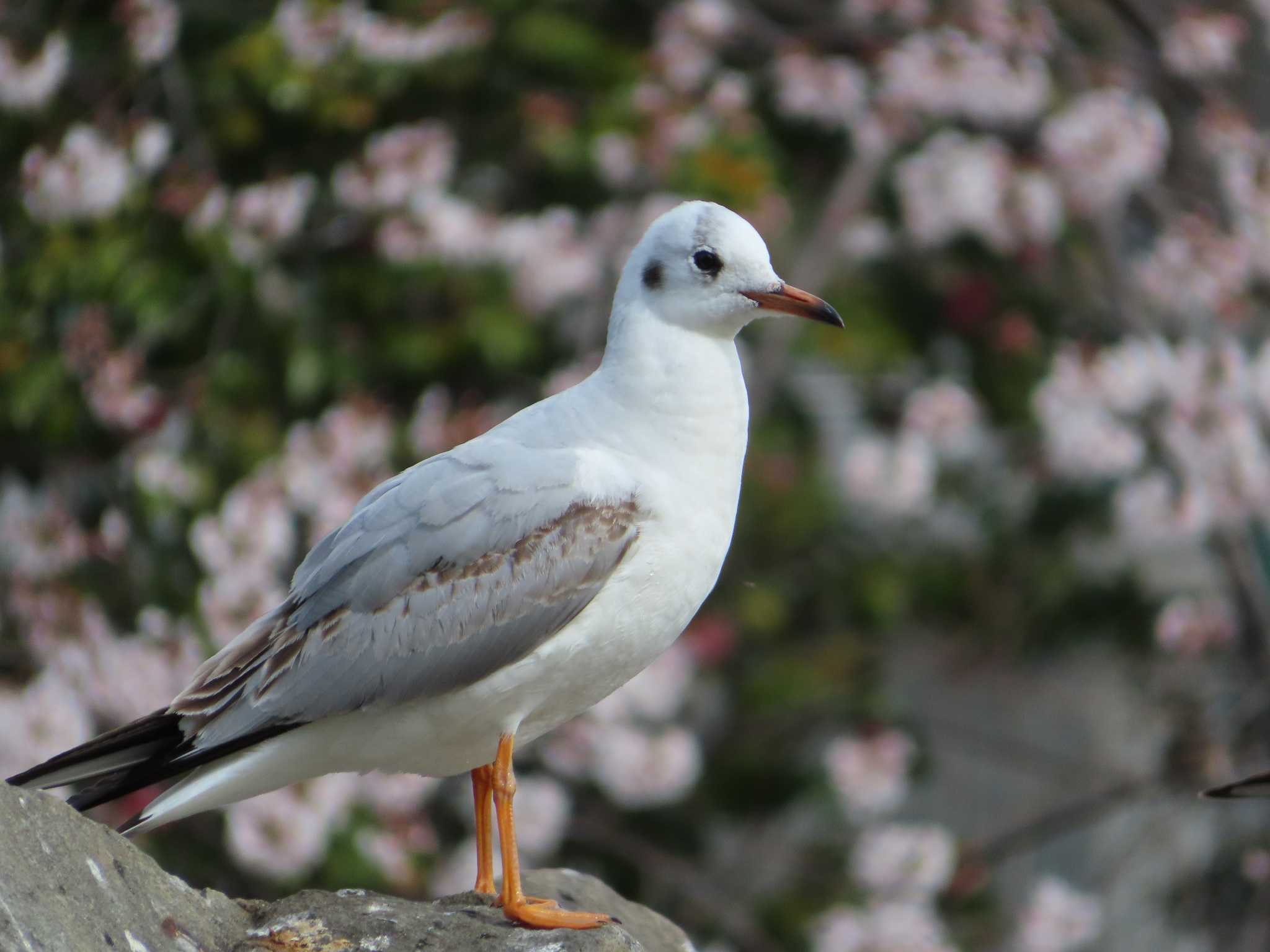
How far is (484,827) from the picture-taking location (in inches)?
122

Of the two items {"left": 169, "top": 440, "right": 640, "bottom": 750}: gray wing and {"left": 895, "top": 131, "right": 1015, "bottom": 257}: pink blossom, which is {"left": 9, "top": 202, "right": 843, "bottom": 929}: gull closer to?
{"left": 169, "top": 440, "right": 640, "bottom": 750}: gray wing

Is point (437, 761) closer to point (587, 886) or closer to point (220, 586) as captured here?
point (587, 886)

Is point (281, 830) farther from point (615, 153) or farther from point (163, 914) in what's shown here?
point (615, 153)

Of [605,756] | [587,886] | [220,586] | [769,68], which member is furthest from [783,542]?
[587,886]

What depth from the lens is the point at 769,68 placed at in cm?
623

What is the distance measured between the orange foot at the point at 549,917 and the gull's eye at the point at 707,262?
109cm

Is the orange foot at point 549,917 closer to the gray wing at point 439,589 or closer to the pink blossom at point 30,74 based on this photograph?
the gray wing at point 439,589

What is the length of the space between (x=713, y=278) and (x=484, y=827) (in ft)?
3.46

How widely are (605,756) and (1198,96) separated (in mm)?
3383

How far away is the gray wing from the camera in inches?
110

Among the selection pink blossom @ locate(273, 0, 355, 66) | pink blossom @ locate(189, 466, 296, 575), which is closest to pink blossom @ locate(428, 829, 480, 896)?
pink blossom @ locate(189, 466, 296, 575)

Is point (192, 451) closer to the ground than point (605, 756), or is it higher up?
higher up

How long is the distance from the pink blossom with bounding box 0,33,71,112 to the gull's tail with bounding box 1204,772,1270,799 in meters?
3.71

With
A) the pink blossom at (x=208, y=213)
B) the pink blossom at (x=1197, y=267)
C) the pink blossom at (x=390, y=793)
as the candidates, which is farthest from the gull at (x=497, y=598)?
the pink blossom at (x=1197, y=267)
